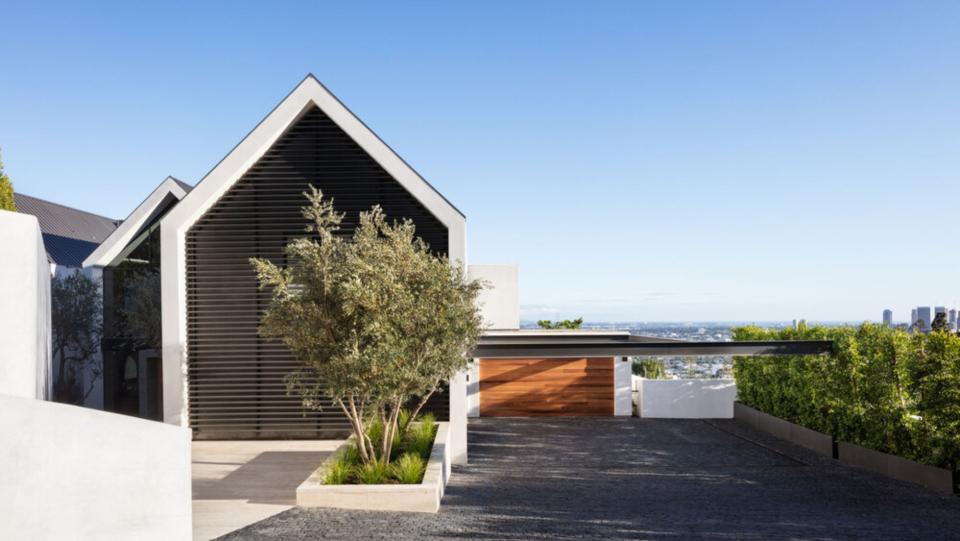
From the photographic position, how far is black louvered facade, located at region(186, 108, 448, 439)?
11414 millimetres

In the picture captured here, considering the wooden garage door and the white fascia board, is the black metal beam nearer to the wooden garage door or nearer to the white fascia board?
the white fascia board

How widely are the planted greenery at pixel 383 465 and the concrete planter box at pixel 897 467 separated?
7.22 m

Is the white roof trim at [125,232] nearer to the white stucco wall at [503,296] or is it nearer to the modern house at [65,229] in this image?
the white stucco wall at [503,296]

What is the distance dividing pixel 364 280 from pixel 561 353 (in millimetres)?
4573

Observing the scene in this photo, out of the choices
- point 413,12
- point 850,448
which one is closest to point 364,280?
point 850,448

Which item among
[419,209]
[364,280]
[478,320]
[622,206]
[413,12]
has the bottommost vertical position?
[478,320]

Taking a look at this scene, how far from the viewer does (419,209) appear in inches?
456

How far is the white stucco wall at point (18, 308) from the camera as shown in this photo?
6.93 meters

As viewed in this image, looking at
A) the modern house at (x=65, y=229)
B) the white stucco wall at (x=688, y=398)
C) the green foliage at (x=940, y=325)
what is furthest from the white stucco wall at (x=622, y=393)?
the modern house at (x=65, y=229)

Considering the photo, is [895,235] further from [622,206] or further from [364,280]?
[364,280]

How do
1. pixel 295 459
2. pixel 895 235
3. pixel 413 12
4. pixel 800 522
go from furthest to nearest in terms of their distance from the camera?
pixel 895 235 < pixel 413 12 < pixel 295 459 < pixel 800 522

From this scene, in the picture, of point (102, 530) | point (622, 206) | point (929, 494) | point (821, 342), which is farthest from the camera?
point (622, 206)

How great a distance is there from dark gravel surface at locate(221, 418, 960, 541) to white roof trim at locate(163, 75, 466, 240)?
15.2 ft

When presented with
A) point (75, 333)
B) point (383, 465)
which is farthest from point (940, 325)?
point (75, 333)
